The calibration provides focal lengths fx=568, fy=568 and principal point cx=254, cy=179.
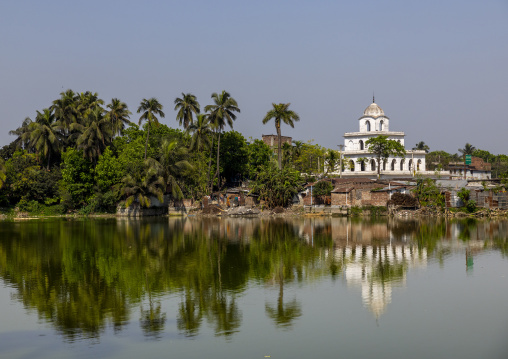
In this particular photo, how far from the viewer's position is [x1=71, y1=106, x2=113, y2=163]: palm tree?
192 ft

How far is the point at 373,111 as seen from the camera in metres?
84.8

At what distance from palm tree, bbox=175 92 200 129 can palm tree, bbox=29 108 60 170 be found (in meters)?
13.9

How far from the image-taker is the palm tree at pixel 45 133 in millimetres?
63250

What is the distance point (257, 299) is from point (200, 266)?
6.55 metres

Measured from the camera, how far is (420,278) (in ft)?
67.3

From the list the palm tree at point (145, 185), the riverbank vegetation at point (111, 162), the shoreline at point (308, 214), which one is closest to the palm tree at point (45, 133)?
the riverbank vegetation at point (111, 162)

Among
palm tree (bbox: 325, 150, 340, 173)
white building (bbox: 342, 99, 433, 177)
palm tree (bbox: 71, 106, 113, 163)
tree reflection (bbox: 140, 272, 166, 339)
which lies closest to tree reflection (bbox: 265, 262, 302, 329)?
tree reflection (bbox: 140, 272, 166, 339)

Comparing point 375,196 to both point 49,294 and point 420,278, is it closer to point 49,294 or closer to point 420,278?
point 420,278

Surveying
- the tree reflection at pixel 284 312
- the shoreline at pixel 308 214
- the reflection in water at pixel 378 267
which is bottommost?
the tree reflection at pixel 284 312

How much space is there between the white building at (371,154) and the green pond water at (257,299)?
50306 millimetres

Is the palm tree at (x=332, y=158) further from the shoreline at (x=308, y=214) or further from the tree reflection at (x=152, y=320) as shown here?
the tree reflection at (x=152, y=320)

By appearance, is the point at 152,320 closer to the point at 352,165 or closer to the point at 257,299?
the point at 257,299

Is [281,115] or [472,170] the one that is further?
[472,170]

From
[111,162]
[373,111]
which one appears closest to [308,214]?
[111,162]
